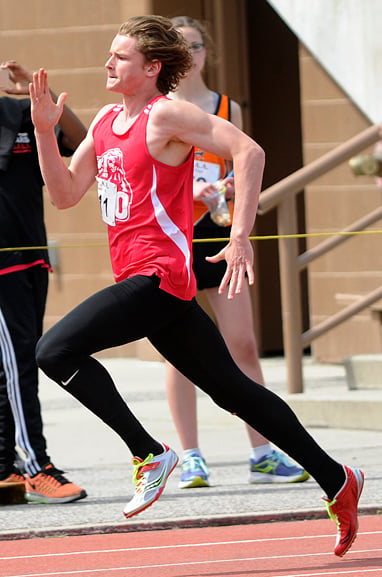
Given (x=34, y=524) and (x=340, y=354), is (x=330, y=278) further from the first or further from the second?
(x=34, y=524)

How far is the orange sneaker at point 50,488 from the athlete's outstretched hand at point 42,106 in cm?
193

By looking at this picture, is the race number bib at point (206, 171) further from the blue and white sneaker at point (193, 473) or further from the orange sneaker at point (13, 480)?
the orange sneaker at point (13, 480)

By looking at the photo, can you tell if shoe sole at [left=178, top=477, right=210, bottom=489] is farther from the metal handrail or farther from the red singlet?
the metal handrail

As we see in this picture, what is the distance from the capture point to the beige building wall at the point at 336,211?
1105cm

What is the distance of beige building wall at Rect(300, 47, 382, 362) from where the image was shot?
11.1 m

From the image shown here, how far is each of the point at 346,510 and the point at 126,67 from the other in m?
1.82

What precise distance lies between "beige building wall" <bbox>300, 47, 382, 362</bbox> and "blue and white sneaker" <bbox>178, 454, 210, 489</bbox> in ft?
14.1

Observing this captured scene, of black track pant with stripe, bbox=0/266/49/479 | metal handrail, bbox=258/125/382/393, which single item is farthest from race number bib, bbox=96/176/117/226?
metal handrail, bbox=258/125/382/393

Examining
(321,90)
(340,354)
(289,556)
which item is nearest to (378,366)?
(340,354)

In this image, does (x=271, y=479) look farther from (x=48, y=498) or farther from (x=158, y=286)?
(x=158, y=286)

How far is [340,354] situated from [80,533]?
18.1 feet

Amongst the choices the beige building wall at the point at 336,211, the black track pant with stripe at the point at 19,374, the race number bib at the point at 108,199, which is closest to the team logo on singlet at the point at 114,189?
the race number bib at the point at 108,199

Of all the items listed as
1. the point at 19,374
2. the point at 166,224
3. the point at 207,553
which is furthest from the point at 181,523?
the point at 166,224

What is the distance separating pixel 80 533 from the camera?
5.94 metres
